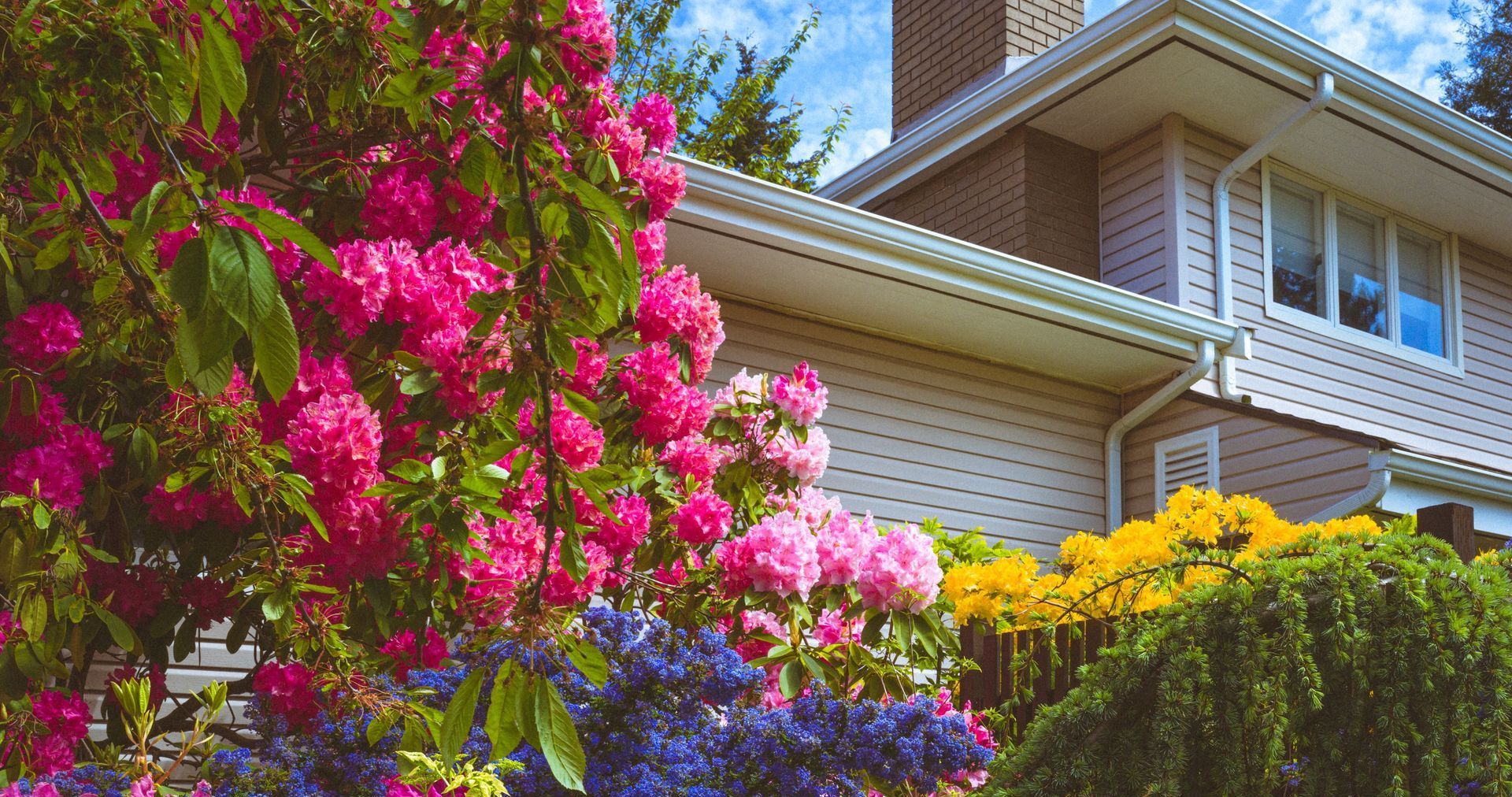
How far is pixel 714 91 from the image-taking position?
18453mm

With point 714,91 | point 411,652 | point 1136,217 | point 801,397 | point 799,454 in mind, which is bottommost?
point 411,652

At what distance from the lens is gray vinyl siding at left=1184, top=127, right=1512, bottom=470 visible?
841 cm

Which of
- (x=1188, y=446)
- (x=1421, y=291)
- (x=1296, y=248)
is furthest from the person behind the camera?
(x=1421, y=291)

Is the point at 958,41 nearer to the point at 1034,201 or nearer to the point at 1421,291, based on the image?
the point at 1034,201

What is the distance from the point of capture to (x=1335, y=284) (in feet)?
29.8

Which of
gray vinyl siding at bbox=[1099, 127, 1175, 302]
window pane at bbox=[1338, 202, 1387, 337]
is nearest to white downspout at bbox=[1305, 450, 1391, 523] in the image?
gray vinyl siding at bbox=[1099, 127, 1175, 302]

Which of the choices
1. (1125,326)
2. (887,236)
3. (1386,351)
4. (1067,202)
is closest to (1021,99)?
(1067,202)

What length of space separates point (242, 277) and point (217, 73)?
0.29 m

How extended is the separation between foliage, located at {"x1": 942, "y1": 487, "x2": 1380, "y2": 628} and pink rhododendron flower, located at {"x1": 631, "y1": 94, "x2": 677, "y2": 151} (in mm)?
1997

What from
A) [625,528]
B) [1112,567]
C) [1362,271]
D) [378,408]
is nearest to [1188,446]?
[1362,271]

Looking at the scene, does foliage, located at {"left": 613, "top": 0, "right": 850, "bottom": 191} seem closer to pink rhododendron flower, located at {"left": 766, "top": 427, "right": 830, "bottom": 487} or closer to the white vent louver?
the white vent louver

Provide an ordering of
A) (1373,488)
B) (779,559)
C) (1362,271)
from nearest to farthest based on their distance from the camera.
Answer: (779,559), (1373,488), (1362,271)

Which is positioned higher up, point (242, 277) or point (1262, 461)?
point (1262, 461)

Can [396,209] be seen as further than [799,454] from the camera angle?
No
